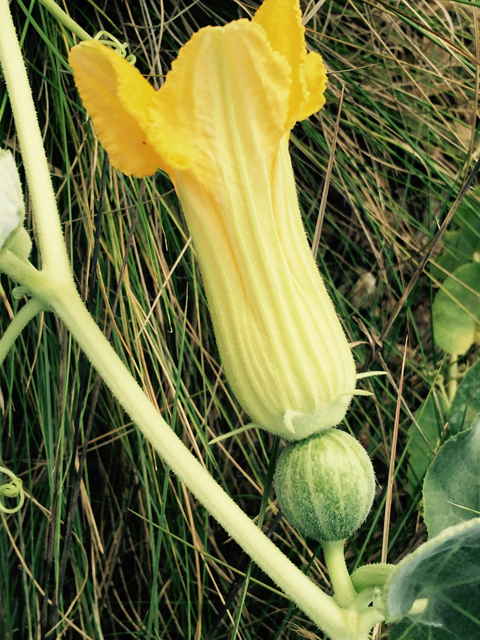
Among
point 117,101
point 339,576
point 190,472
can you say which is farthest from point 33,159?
point 339,576

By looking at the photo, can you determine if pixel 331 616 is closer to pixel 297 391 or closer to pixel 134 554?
pixel 297 391

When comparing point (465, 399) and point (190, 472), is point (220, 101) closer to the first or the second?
point (190, 472)

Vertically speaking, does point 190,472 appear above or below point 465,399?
above

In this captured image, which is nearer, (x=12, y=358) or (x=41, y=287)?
(x=41, y=287)

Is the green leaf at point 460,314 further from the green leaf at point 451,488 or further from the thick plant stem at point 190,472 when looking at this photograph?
the thick plant stem at point 190,472

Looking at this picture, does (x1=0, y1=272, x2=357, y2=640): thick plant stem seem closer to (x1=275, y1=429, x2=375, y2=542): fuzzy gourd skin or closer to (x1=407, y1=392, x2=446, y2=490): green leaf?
(x1=275, y1=429, x2=375, y2=542): fuzzy gourd skin

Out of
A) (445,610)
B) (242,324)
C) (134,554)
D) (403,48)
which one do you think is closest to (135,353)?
(134,554)
